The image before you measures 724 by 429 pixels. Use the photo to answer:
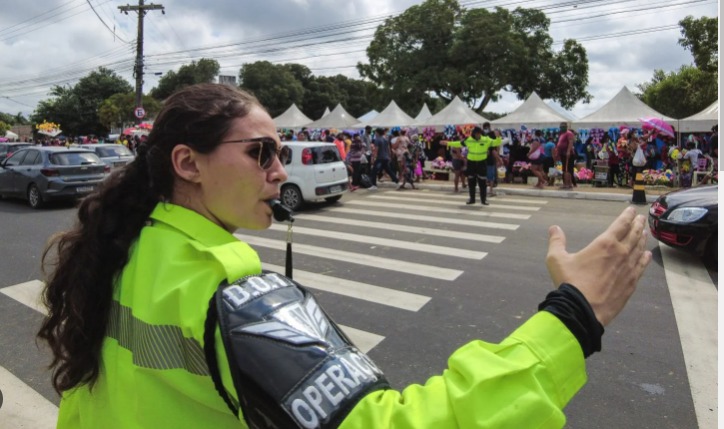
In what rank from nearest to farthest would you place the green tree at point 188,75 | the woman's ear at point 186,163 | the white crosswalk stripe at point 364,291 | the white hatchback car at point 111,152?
1. the woman's ear at point 186,163
2. the white crosswalk stripe at point 364,291
3. the white hatchback car at point 111,152
4. the green tree at point 188,75

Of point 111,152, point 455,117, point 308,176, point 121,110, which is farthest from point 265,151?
point 121,110

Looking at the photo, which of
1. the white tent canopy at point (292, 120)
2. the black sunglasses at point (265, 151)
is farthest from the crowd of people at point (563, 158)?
the black sunglasses at point (265, 151)

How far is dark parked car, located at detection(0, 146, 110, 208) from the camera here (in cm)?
1261

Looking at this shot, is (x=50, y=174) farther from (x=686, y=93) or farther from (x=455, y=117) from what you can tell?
(x=686, y=93)

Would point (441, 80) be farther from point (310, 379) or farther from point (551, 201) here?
point (310, 379)

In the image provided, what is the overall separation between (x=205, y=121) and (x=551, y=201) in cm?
1310

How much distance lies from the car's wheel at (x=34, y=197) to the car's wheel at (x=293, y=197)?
19.7 ft

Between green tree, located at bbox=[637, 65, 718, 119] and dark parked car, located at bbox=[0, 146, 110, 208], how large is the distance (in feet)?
107

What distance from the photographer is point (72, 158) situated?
13195mm

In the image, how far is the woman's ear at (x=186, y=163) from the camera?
120cm

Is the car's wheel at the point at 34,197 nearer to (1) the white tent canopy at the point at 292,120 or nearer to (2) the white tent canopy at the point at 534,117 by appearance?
(2) the white tent canopy at the point at 534,117

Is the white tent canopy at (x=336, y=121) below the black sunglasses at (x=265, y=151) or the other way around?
the other way around

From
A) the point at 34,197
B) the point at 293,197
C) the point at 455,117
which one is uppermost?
the point at 455,117

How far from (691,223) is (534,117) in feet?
43.9
